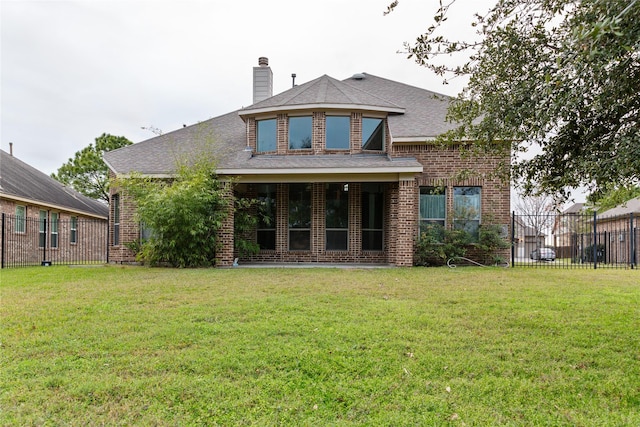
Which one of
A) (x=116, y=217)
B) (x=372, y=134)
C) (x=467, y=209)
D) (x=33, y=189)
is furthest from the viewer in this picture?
(x=33, y=189)

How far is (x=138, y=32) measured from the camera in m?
10.4

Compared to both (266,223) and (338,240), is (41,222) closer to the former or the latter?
(266,223)

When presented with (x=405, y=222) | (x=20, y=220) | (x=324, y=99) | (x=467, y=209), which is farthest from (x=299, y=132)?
(x=20, y=220)

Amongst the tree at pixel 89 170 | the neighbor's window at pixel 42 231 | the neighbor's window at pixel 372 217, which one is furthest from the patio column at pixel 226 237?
the tree at pixel 89 170

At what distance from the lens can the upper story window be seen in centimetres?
1309

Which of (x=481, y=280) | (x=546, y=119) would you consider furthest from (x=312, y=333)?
(x=481, y=280)

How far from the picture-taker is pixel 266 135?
13641 mm

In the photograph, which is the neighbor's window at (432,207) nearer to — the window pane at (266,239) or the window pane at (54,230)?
the window pane at (266,239)

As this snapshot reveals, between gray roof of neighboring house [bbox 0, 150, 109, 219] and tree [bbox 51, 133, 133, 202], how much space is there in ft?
26.4

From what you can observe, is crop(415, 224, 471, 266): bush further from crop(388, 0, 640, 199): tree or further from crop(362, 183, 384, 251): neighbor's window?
crop(388, 0, 640, 199): tree

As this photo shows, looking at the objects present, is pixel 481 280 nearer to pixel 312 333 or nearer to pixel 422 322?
pixel 422 322

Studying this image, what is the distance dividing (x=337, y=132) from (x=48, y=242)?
14.2 metres

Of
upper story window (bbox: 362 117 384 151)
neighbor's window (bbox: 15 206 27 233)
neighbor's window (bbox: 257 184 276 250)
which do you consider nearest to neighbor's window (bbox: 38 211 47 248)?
neighbor's window (bbox: 15 206 27 233)

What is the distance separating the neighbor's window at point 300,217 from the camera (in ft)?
42.9
